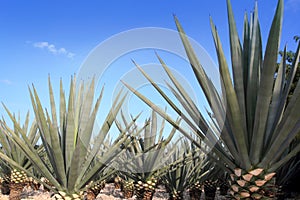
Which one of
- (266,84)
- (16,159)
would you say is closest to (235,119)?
(266,84)

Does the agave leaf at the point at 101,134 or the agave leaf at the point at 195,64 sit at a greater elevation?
the agave leaf at the point at 195,64

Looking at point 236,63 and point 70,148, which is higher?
point 236,63

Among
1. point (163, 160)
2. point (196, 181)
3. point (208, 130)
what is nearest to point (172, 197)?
point (196, 181)

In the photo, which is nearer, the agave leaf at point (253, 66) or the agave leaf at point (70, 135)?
the agave leaf at point (253, 66)

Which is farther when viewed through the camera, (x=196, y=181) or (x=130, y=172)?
(x=196, y=181)

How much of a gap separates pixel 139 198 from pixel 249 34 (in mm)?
3397

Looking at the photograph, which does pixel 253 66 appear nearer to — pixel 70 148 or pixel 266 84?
pixel 266 84

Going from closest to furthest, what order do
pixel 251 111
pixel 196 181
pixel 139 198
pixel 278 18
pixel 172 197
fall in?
pixel 278 18, pixel 251 111, pixel 139 198, pixel 172 197, pixel 196 181

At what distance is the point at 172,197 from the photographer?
5.64 metres

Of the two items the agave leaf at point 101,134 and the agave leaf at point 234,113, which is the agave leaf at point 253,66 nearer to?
the agave leaf at point 234,113

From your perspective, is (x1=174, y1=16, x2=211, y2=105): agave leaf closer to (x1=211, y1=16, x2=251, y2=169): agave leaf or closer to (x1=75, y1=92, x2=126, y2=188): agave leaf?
(x1=211, y1=16, x2=251, y2=169): agave leaf

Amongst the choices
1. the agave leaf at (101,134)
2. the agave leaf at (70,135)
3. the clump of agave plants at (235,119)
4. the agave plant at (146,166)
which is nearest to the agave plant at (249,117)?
the clump of agave plants at (235,119)

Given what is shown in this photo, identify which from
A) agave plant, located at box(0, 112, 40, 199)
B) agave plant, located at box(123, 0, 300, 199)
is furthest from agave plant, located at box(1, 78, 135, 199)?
agave plant, located at box(0, 112, 40, 199)

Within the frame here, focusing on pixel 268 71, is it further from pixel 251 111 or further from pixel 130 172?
pixel 130 172
